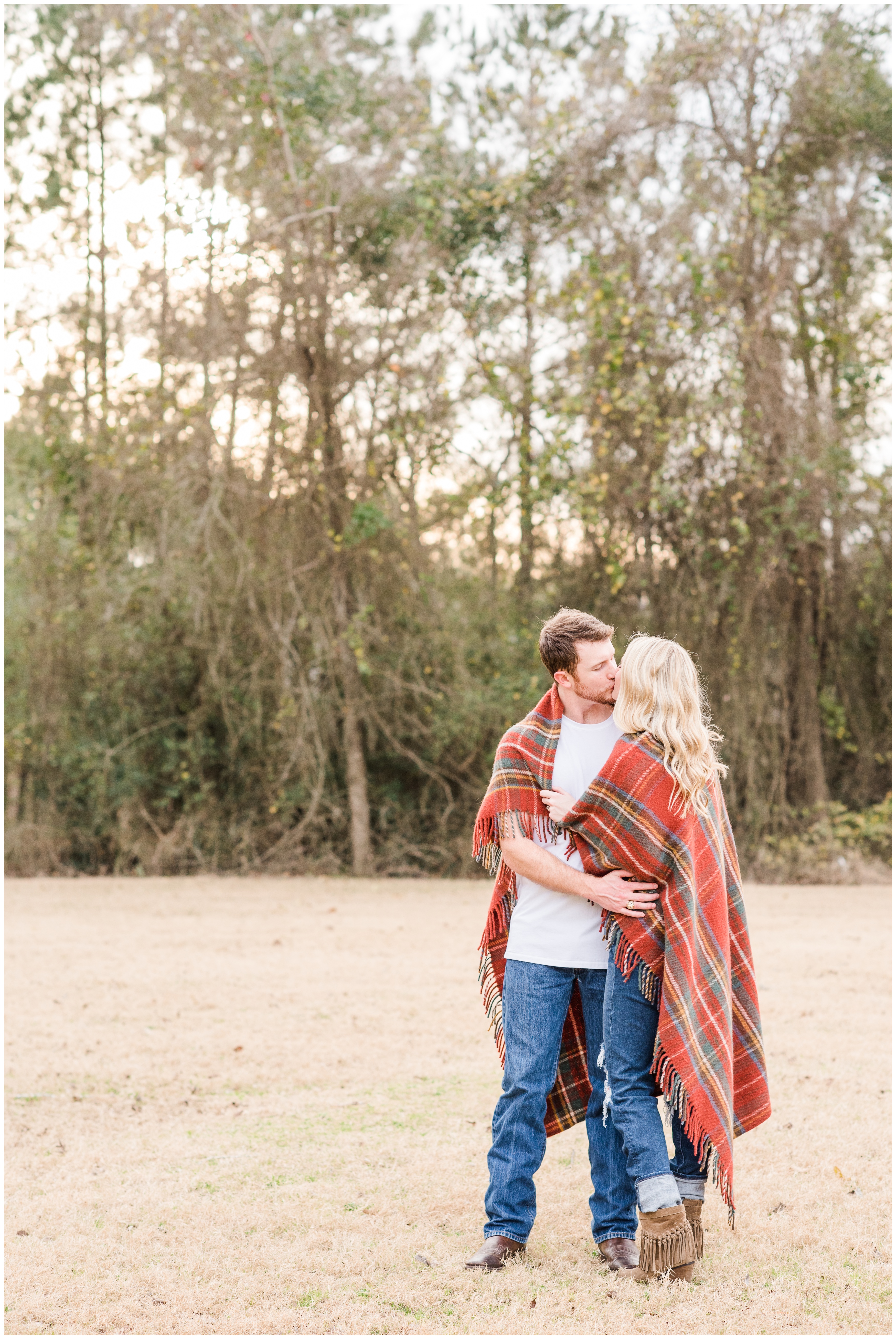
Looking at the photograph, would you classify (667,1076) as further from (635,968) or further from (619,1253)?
(619,1253)

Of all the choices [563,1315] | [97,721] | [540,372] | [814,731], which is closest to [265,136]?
[540,372]

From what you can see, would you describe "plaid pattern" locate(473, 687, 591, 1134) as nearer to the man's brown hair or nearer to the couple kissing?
the couple kissing

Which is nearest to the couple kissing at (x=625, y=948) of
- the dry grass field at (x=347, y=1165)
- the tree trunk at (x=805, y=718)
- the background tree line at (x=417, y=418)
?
the dry grass field at (x=347, y=1165)

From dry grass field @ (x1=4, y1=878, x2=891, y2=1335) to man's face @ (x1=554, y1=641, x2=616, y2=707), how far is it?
1498 millimetres

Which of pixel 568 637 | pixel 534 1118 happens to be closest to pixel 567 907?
pixel 534 1118

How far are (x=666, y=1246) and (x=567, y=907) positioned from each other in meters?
0.86

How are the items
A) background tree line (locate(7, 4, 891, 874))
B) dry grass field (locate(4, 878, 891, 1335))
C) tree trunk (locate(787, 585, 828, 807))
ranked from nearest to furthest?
dry grass field (locate(4, 878, 891, 1335)) < background tree line (locate(7, 4, 891, 874)) < tree trunk (locate(787, 585, 828, 807))

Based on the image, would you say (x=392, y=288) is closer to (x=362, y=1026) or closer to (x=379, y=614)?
(x=379, y=614)

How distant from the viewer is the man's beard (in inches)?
126

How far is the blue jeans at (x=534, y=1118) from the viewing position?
3.11 metres

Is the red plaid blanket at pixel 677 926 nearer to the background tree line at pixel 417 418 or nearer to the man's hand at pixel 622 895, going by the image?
the man's hand at pixel 622 895

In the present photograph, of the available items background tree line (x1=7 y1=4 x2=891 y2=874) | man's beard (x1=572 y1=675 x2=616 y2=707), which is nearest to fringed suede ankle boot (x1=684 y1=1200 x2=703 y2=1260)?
man's beard (x1=572 y1=675 x2=616 y2=707)

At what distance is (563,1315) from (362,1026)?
3.29 meters

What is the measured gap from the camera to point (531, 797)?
126 inches
